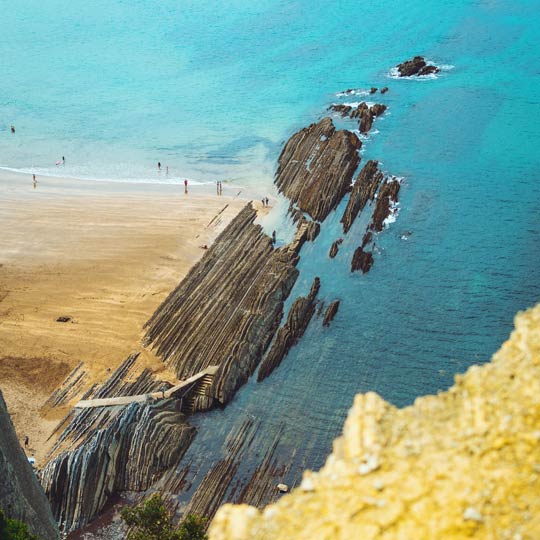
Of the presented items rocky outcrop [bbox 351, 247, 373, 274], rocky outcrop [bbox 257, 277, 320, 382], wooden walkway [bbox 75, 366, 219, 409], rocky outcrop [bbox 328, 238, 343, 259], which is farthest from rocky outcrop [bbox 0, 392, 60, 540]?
rocky outcrop [bbox 328, 238, 343, 259]

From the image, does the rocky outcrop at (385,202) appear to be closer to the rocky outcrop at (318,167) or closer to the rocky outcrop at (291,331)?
the rocky outcrop at (318,167)

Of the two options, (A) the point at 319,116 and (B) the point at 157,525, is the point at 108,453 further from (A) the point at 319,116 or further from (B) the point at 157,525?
(A) the point at 319,116

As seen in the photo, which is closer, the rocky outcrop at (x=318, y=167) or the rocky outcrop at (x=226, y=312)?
the rocky outcrop at (x=226, y=312)

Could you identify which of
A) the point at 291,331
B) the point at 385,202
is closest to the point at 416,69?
the point at 385,202

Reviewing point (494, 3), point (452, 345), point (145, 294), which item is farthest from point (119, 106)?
point (494, 3)

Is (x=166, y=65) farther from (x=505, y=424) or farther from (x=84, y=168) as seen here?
(x=505, y=424)

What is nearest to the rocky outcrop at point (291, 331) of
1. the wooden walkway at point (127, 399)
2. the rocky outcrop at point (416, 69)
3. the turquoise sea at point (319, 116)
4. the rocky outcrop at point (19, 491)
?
the turquoise sea at point (319, 116)
